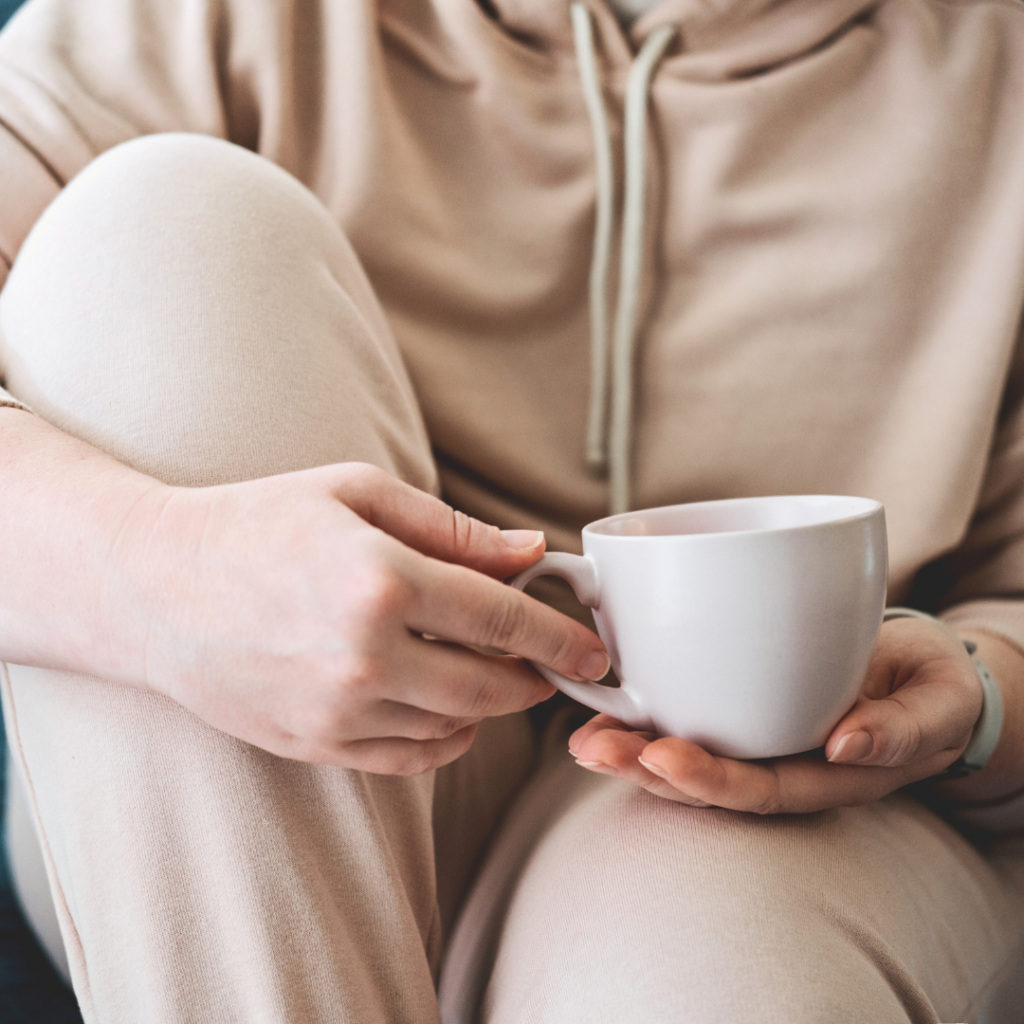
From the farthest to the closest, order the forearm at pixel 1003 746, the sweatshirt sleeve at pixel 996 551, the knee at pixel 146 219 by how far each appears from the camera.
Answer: the sweatshirt sleeve at pixel 996 551, the forearm at pixel 1003 746, the knee at pixel 146 219

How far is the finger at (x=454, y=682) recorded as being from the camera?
358 mm


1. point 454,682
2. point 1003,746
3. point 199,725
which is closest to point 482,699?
point 454,682

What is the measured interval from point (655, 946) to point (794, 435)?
435 millimetres

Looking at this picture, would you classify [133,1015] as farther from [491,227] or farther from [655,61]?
[655,61]

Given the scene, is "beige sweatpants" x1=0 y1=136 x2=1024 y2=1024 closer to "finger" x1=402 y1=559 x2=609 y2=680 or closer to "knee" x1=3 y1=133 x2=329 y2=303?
"knee" x1=3 y1=133 x2=329 y2=303

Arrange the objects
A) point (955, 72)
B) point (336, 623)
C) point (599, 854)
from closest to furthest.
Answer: point (336, 623) < point (599, 854) < point (955, 72)

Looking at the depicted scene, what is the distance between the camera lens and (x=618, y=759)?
0.41m

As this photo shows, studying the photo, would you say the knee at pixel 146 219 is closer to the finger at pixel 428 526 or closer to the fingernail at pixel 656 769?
the finger at pixel 428 526

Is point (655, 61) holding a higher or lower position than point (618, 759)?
higher

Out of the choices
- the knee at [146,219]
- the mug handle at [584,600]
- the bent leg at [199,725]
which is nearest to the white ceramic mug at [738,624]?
the mug handle at [584,600]

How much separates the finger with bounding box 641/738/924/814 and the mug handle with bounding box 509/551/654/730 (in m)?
0.03

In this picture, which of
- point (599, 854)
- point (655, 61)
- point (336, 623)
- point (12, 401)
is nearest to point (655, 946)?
point (599, 854)

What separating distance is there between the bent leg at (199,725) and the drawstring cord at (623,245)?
238 mm

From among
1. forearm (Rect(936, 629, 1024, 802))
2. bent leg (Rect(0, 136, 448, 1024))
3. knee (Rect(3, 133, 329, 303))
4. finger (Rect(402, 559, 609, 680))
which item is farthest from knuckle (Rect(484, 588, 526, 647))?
forearm (Rect(936, 629, 1024, 802))
